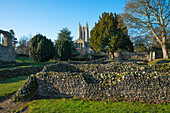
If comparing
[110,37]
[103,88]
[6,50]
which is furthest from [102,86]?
[110,37]

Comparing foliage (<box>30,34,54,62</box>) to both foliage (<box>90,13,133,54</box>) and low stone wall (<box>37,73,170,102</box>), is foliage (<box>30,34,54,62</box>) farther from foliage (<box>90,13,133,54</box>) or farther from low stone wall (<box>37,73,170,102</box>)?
low stone wall (<box>37,73,170,102</box>)

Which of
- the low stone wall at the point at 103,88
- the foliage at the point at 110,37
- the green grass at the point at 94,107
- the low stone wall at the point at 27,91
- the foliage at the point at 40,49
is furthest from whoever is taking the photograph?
the foliage at the point at 110,37

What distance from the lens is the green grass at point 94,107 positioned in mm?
4160

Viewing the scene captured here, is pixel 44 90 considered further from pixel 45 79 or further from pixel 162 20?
pixel 162 20

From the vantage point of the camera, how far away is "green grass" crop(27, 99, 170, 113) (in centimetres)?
416

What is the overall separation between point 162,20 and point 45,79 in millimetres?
22692

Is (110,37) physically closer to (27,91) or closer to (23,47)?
(27,91)

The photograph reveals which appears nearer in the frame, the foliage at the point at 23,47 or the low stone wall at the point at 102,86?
the low stone wall at the point at 102,86

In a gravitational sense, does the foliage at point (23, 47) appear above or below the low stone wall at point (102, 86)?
above

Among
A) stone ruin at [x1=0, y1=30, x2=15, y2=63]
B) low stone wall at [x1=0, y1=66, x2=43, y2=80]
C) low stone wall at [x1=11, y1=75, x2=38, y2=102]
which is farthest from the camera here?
stone ruin at [x1=0, y1=30, x2=15, y2=63]

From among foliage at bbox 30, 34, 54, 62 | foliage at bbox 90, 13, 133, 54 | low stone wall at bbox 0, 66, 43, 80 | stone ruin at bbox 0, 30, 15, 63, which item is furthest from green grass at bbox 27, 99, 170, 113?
foliage at bbox 90, 13, 133, 54

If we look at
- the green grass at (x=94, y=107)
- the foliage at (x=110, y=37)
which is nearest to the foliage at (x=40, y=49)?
the foliage at (x=110, y=37)

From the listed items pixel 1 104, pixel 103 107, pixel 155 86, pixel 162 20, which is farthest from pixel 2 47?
pixel 162 20

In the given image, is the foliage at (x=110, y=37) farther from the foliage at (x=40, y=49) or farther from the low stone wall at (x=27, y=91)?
the low stone wall at (x=27, y=91)
